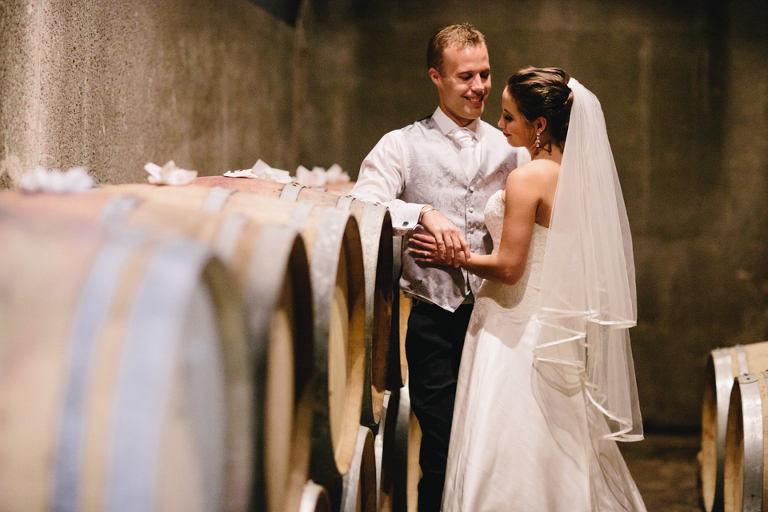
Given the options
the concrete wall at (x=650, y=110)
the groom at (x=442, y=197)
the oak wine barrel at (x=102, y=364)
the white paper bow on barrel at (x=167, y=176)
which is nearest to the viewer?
the oak wine barrel at (x=102, y=364)

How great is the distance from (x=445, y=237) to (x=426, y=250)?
0.13m

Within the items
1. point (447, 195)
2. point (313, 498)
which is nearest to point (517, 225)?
point (447, 195)

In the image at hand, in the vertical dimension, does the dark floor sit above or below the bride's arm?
below

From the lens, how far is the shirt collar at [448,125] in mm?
2604

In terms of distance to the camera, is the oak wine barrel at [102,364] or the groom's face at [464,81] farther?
the groom's face at [464,81]

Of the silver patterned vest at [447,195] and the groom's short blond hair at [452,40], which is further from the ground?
the groom's short blond hair at [452,40]

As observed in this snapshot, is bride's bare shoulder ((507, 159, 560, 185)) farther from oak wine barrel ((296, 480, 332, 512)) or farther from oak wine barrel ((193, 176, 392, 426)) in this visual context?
oak wine barrel ((296, 480, 332, 512))

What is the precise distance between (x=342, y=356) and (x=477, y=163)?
1341 millimetres

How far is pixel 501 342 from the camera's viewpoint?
2227mm

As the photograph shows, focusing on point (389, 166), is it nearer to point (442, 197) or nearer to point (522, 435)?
point (442, 197)

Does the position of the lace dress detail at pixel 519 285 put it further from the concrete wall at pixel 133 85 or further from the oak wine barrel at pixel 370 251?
the concrete wall at pixel 133 85

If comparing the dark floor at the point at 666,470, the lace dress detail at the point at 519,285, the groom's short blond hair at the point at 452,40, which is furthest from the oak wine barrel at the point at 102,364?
the dark floor at the point at 666,470

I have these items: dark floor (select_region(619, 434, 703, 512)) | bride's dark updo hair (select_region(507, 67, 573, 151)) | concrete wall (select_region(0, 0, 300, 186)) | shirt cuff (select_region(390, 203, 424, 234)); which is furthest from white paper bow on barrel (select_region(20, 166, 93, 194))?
dark floor (select_region(619, 434, 703, 512))

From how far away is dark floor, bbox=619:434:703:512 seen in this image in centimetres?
337
